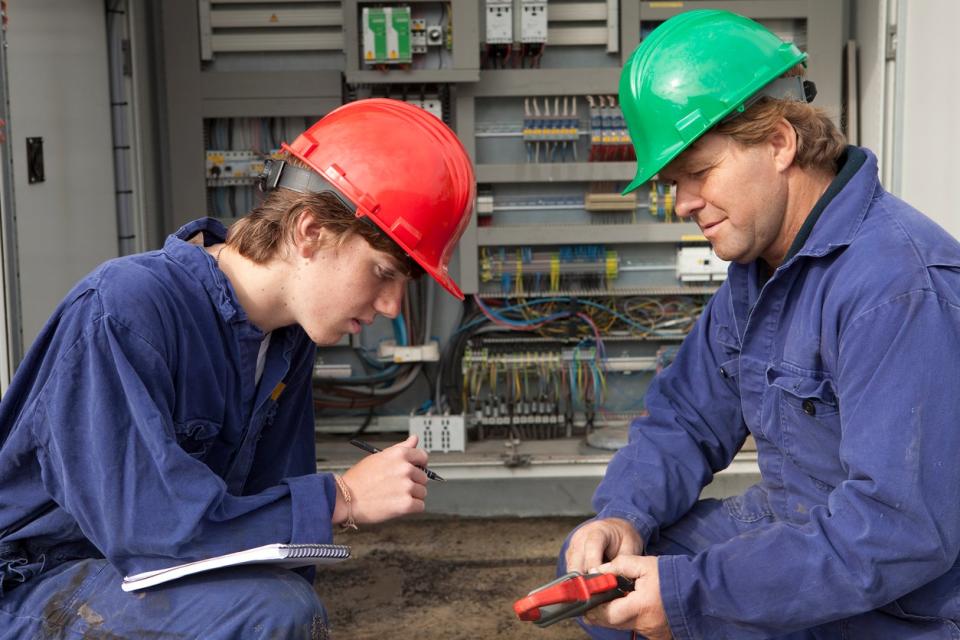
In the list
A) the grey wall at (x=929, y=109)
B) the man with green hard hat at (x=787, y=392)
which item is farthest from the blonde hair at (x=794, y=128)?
the grey wall at (x=929, y=109)

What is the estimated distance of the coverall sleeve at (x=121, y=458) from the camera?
5.20ft

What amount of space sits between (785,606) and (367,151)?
3.41 feet

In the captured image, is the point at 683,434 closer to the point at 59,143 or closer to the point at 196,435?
the point at 196,435

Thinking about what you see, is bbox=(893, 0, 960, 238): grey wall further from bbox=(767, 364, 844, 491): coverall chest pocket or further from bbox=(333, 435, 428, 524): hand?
bbox=(333, 435, 428, 524): hand

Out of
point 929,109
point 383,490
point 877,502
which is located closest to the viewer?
point 877,502

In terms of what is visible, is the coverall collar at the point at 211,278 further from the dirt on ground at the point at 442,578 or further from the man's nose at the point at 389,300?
the dirt on ground at the point at 442,578

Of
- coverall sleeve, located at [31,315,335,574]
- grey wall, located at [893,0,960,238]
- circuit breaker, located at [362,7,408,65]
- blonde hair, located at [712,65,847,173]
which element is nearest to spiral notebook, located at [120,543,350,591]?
coverall sleeve, located at [31,315,335,574]

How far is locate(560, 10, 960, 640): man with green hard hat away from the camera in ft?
5.02

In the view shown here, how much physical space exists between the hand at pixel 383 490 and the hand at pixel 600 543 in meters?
0.33

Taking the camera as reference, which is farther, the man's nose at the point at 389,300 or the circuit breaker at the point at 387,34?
the circuit breaker at the point at 387,34

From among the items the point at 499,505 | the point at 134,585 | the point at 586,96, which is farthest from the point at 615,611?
→ the point at 586,96

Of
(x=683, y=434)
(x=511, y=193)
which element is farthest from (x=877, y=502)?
(x=511, y=193)

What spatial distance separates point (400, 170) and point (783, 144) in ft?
2.24

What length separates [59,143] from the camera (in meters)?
3.15
